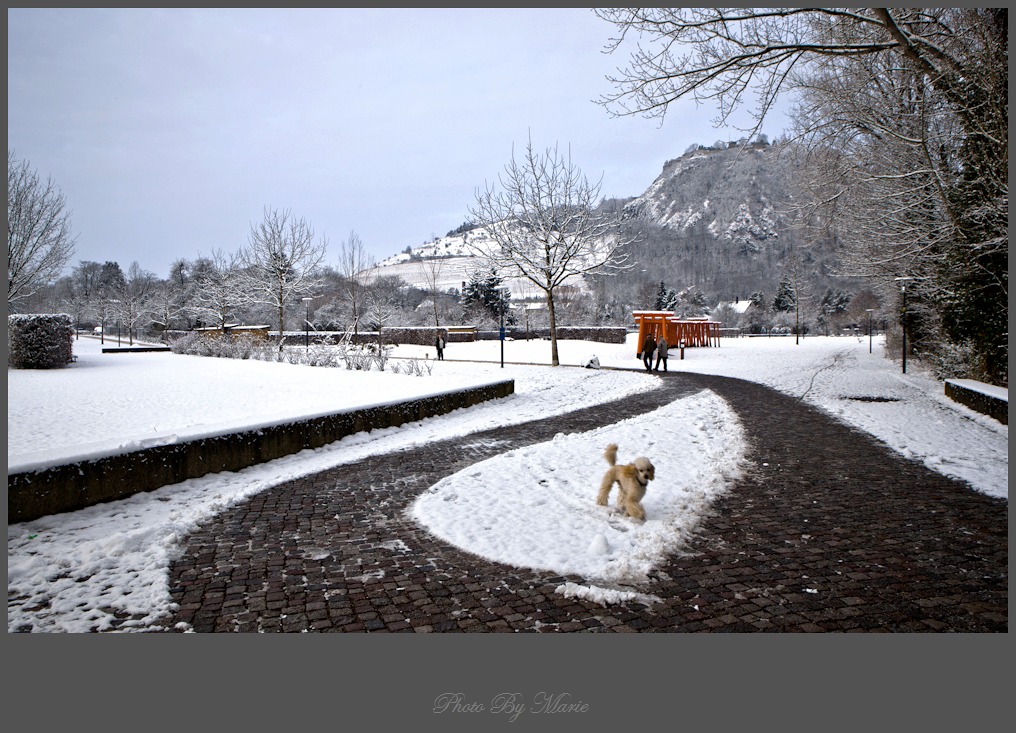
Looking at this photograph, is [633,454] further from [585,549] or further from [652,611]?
[652,611]

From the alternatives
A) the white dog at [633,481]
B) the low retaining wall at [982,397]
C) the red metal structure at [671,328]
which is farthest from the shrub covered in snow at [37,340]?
the low retaining wall at [982,397]

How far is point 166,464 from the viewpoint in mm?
6344

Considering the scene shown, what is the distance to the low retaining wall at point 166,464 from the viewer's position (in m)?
5.09

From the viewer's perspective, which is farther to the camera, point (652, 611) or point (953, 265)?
point (953, 265)

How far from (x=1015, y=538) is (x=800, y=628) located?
2.15 meters

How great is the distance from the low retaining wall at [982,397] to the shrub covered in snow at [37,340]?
2274cm

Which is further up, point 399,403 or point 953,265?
point 953,265

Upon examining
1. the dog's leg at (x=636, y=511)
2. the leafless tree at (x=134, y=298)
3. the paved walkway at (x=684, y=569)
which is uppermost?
the leafless tree at (x=134, y=298)

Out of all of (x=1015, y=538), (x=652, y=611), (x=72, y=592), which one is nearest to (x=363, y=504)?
(x=72, y=592)

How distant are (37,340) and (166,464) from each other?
1481cm

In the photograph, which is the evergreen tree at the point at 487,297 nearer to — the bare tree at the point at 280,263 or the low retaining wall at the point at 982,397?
the bare tree at the point at 280,263

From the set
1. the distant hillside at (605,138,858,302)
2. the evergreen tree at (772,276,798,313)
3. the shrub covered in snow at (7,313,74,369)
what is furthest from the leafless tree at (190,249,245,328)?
the evergreen tree at (772,276,798,313)

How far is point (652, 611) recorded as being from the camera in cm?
327

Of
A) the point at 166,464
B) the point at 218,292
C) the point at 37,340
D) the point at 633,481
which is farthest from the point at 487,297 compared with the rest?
the point at 633,481
